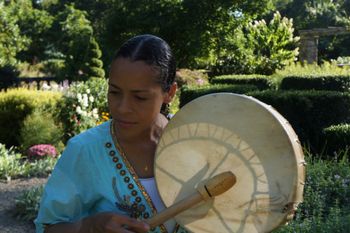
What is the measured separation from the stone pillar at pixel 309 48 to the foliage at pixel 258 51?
0.94 m

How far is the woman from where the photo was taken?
4.48 ft

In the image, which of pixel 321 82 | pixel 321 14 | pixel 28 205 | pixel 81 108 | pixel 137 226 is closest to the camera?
pixel 137 226

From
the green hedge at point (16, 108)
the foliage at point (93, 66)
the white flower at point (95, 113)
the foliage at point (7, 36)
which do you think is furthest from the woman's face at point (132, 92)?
the foliage at point (93, 66)

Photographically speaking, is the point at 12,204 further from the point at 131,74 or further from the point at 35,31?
the point at 35,31

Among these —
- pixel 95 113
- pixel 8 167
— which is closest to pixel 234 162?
pixel 8 167

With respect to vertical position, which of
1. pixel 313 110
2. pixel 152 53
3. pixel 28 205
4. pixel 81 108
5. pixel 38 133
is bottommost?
pixel 38 133

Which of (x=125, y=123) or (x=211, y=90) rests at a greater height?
(x=125, y=123)

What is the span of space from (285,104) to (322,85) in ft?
8.68

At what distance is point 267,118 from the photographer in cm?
128

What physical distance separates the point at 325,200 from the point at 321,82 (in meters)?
5.79

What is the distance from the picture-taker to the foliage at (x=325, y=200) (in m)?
3.38

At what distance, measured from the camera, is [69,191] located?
138 cm

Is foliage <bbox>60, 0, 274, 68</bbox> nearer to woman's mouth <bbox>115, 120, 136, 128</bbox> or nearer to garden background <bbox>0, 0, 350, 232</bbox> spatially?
garden background <bbox>0, 0, 350, 232</bbox>

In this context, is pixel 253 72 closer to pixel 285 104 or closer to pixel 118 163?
pixel 285 104
